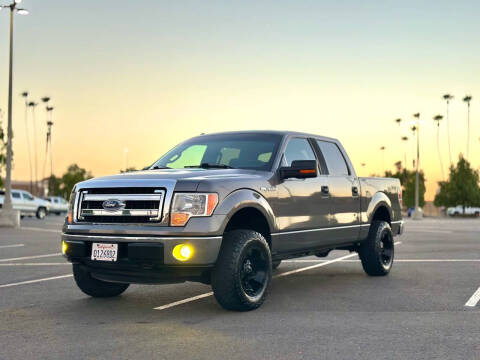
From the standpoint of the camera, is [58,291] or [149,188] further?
[58,291]

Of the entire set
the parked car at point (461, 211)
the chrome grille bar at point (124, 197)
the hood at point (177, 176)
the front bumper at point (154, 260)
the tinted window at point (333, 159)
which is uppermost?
the tinted window at point (333, 159)

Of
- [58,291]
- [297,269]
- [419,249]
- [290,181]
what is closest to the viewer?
[290,181]

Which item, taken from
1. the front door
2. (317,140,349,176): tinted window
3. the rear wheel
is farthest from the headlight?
the rear wheel

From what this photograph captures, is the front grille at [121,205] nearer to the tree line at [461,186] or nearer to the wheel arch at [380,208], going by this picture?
the wheel arch at [380,208]

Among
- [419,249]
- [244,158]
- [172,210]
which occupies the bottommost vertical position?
[419,249]

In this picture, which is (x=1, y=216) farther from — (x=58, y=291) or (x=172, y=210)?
(x=172, y=210)

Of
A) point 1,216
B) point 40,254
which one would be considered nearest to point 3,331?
point 40,254

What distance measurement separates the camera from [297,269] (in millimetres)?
11047

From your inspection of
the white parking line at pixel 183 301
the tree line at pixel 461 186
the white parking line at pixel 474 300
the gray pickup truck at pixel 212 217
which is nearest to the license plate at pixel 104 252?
the gray pickup truck at pixel 212 217

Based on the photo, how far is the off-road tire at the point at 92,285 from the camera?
755cm

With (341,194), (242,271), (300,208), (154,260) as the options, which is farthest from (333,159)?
(154,260)

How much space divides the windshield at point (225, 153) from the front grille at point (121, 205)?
1.44m

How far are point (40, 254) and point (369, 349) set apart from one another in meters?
10.5

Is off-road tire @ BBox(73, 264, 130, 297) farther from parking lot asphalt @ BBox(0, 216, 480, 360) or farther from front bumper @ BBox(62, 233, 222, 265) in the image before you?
front bumper @ BBox(62, 233, 222, 265)
